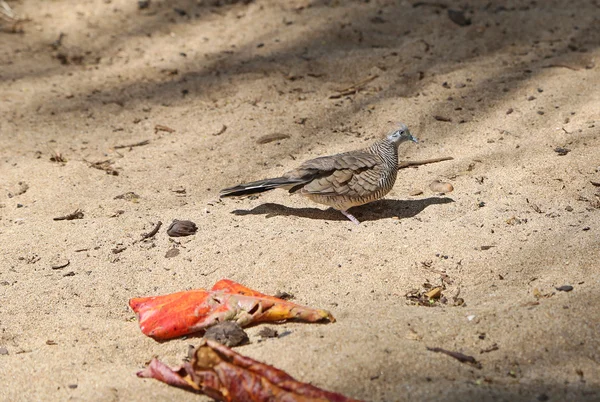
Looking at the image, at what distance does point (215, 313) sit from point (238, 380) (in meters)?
0.70

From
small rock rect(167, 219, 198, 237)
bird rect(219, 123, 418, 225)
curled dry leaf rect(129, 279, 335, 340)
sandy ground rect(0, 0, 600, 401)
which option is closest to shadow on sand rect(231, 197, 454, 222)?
sandy ground rect(0, 0, 600, 401)

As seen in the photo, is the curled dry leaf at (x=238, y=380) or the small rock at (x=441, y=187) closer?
the curled dry leaf at (x=238, y=380)

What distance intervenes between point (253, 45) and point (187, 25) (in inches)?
38.9

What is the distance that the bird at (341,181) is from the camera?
509cm

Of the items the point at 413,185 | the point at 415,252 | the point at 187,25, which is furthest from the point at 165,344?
Result: the point at 187,25

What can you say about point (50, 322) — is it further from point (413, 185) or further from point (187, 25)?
point (187, 25)

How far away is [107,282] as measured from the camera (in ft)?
14.8

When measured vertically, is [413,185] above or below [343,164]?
below

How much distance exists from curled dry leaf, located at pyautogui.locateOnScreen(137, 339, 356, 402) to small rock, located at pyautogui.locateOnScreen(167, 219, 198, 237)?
1.68 m

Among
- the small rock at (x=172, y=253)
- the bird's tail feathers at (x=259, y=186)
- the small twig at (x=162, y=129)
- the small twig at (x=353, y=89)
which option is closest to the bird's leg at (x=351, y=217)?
the bird's tail feathers at (x=259, y=186)

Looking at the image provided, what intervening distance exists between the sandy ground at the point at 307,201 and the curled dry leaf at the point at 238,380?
0.13 meters

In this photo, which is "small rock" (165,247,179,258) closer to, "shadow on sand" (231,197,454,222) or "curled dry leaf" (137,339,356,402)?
"shadow on sand" (231,197,454,222)

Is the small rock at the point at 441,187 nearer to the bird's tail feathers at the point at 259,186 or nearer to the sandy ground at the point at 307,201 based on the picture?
the sandy ground at the point at 307,201

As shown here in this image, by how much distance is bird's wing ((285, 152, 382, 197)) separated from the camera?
5086 millimetres
